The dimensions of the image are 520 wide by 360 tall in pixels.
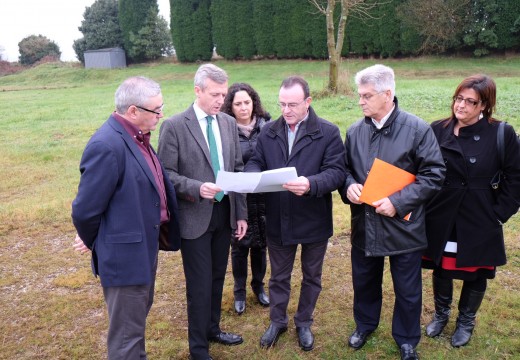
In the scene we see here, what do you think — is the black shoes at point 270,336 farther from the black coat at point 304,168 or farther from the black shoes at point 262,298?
the black coat at point 304,168

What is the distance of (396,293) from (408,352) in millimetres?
406

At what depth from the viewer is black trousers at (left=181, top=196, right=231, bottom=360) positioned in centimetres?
312

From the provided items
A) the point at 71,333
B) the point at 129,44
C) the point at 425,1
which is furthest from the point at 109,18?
the point at 71,333

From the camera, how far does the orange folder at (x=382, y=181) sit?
116 inches

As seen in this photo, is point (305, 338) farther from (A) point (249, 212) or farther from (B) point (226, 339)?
(A) point (249, 212)

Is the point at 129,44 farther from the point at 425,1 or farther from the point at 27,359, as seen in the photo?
the point at 27,359

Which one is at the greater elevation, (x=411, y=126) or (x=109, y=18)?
(x=109, y=18)

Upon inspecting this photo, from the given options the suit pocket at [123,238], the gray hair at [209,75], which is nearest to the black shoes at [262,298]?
the suit pocket at [123,238]

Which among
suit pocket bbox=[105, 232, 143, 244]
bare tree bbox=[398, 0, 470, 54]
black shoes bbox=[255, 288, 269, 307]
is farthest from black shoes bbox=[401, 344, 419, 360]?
bare tree bbox=[398, 0, 470, 54]

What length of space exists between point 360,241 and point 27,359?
8.30 feet

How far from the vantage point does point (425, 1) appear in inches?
978

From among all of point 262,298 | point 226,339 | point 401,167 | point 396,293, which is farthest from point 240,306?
point 401,167

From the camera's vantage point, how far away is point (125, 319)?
8.45ft

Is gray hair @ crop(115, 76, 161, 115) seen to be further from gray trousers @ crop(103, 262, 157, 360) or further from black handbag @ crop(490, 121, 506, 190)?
black handbag @ crop(490, 121, 506, 190)
